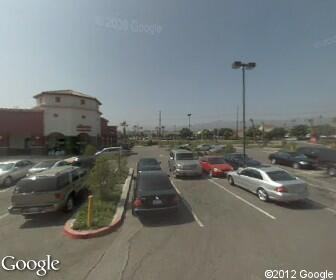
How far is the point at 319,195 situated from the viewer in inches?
473

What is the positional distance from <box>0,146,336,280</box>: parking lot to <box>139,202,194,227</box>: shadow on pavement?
0.04m

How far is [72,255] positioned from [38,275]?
933 millimetres

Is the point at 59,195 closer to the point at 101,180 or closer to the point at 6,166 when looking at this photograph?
the point at 101,180

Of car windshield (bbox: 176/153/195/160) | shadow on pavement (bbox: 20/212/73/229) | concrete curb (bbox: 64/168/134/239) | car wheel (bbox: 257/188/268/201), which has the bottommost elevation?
shadow on pavement (bbox: 20/212/73/229)

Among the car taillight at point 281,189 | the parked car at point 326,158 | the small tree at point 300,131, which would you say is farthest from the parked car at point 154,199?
the small tree at point 300,131

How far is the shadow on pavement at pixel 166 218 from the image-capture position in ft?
27.7

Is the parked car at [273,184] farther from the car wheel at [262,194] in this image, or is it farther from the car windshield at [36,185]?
the car windshield at [36,185]

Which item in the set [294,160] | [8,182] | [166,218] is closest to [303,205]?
[166,218]

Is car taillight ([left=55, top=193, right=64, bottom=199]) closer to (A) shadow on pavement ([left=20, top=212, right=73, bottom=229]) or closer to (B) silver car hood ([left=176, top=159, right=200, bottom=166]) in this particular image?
(A) shadow on pavement ([left=20, top=212, right=73, bottom=229])

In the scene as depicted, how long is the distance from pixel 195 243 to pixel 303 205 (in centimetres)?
624

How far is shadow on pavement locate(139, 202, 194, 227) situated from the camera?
844 cm

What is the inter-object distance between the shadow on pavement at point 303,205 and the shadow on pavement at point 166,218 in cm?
440

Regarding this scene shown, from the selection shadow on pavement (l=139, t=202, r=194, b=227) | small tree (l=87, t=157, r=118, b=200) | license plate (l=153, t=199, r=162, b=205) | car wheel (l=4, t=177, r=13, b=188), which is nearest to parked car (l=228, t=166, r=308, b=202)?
shadow on pavement (l=139, t=202, r=194, b=227)

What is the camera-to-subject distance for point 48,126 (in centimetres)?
3509
